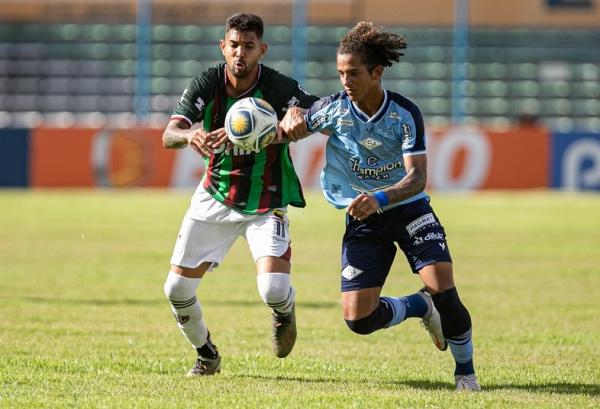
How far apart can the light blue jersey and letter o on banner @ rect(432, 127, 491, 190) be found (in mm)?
18075

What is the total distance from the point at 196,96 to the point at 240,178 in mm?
570

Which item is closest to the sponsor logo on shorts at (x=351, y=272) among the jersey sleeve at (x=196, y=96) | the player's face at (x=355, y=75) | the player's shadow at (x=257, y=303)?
the player's face at (x=355, y=75)

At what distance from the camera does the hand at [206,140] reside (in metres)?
7.06

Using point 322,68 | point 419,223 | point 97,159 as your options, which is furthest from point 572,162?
point 419,223

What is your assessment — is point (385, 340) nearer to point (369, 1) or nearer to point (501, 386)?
point (501, 386)

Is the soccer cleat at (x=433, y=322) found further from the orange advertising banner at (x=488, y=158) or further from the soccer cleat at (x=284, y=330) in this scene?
the orange advertising banner at (x=488, y=158)

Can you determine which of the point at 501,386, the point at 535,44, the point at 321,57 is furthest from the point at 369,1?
the point at 501,386

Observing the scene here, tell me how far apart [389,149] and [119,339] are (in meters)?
2.90

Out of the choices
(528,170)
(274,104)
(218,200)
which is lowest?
(528,170)

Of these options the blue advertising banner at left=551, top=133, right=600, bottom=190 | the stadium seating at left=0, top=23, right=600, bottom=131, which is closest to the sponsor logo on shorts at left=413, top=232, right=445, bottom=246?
the blue advertising banner at left=551, top=133, right=600, bottom=190

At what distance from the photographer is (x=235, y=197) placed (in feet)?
24.8

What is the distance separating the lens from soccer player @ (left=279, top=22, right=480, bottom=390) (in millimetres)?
6902

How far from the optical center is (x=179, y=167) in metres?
25.2

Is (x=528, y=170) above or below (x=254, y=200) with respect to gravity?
below
